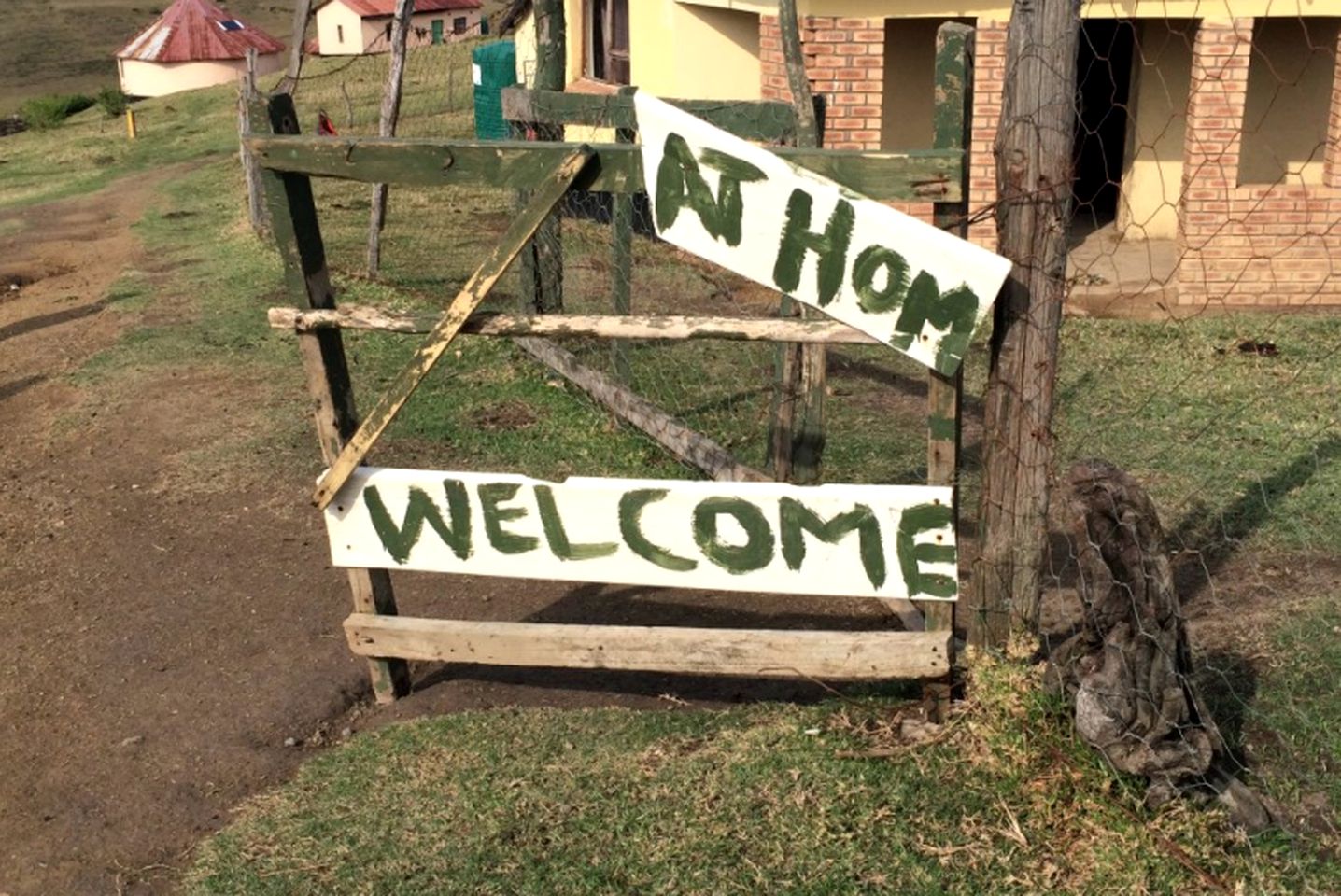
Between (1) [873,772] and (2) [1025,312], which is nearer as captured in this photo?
(2) [1025,312]

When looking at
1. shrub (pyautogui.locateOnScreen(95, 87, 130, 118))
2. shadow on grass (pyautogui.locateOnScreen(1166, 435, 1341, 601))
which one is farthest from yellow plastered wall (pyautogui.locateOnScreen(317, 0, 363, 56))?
shadow on grass (pyautogui.locateOnScreen(1166, 435, 1341, 601))

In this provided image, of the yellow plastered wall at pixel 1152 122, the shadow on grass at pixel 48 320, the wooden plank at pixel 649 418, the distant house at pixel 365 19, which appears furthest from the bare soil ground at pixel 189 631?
the distant house at pixel 365 19

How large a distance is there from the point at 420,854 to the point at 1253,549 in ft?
11.3

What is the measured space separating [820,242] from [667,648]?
4.36 feet

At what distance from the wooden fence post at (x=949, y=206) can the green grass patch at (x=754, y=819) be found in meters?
0.43

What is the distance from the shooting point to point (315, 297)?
13.3 feet

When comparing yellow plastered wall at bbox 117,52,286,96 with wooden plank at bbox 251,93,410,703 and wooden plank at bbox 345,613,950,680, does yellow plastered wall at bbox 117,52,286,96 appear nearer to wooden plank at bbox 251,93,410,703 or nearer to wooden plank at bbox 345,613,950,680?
wooden plank at bbox 251,93,410,703

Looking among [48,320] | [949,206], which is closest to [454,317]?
[949,206]

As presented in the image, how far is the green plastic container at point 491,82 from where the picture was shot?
1711cm

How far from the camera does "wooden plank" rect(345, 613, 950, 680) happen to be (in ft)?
12.6

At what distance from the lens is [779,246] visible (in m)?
3.39

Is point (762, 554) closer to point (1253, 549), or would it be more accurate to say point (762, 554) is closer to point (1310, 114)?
point (1253, 549)

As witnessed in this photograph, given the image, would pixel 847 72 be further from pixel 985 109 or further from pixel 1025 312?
pixel 1025 312

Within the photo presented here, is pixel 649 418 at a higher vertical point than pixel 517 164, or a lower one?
lower
